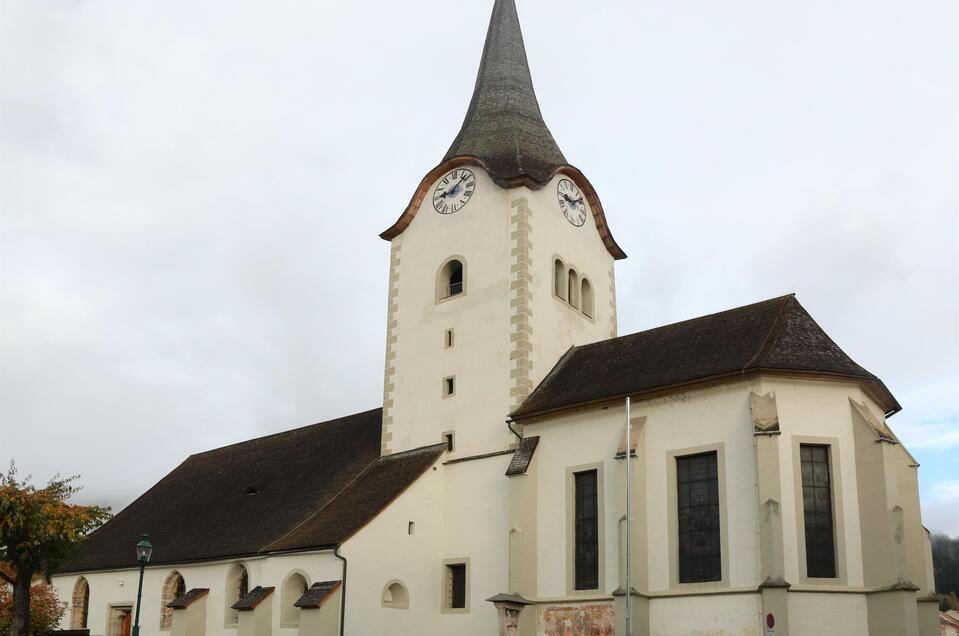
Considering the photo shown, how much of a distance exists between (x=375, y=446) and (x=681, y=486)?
37.8ft

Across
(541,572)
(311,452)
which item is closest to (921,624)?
(541,572)

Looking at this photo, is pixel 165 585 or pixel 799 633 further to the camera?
pixel 165 585

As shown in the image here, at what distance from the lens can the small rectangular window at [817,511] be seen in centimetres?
2192

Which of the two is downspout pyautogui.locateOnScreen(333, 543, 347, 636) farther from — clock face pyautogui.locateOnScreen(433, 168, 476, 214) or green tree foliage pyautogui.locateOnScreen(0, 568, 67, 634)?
Result: green tree foliage pyautogui.locateOnScreen(0, 568, 67, 634)

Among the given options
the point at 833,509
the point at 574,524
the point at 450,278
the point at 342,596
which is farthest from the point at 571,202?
the point at 342,596

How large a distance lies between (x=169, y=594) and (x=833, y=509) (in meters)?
20.3

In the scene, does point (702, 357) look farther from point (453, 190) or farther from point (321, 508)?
point (321, 508)

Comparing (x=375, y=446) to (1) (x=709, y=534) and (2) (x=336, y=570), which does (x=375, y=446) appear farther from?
(1) (x=709, y=534)

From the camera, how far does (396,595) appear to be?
26.6 metres

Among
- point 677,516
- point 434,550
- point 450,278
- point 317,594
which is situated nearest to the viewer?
point 677,516

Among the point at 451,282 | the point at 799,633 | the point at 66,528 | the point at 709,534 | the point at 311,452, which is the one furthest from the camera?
the point at 311,452

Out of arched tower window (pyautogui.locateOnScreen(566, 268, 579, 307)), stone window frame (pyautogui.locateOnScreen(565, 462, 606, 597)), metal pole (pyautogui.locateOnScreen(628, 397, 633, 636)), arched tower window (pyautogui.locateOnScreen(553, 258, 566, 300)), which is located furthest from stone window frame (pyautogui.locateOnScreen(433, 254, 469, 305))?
metal pole (pyautogui.locateOnScreen(628, 397, 633, 636))

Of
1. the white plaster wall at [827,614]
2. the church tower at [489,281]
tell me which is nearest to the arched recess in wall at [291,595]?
the church tower at [489,281]

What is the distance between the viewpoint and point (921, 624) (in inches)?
853
